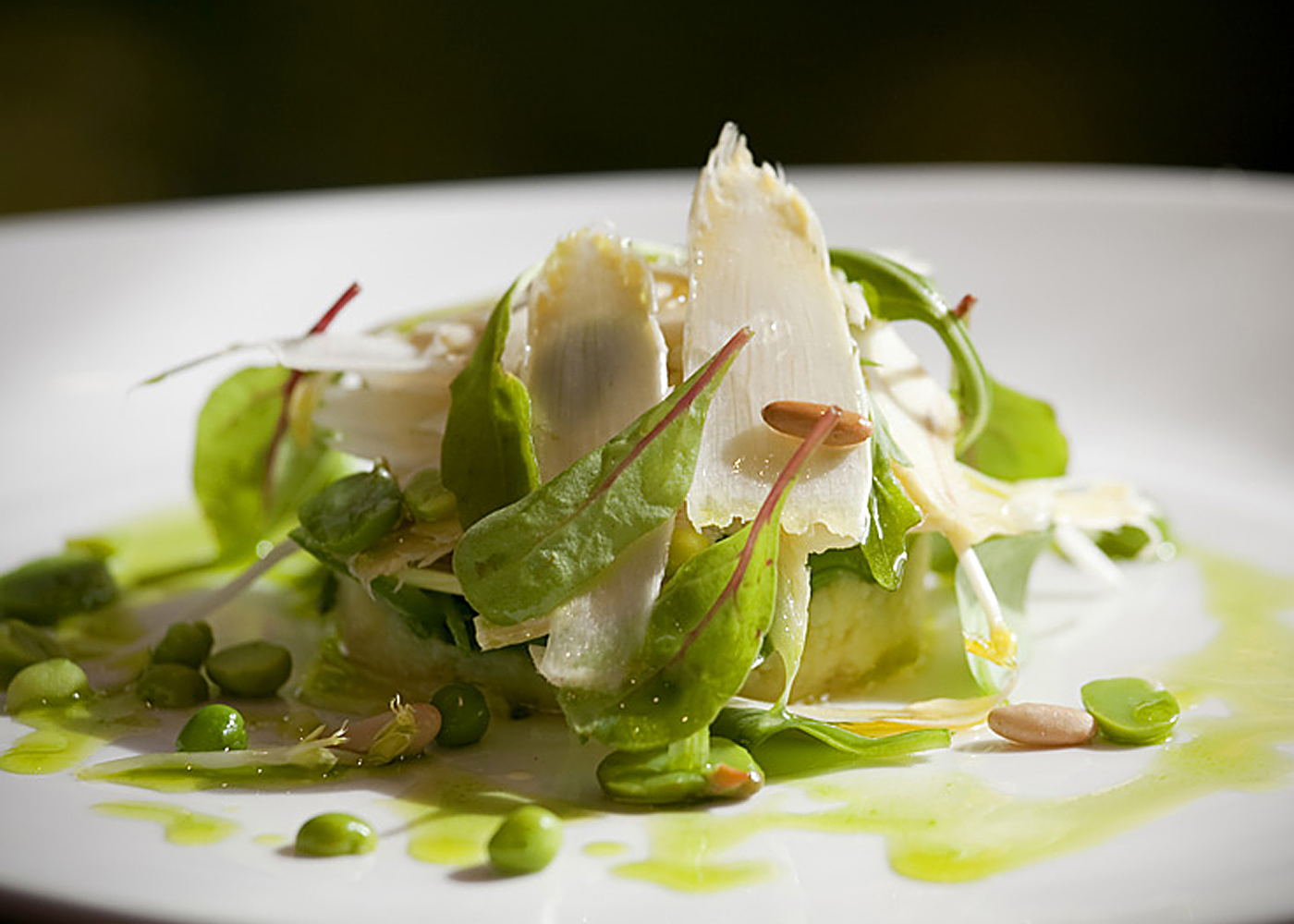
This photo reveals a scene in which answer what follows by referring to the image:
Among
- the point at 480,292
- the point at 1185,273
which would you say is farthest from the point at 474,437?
the point at 1185,273

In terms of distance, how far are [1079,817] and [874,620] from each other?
1.64 feet

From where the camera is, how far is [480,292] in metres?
3.47

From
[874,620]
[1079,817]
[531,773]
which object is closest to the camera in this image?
[1079,817]

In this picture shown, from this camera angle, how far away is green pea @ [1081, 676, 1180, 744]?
174cm

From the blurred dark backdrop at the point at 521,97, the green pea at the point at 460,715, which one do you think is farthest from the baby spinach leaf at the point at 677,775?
the blurred dark backdrop at the point at 521,97

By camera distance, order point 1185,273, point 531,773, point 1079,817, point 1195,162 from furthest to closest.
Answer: point 1195,162, point 1185,273, point 531,773, point 1079,817

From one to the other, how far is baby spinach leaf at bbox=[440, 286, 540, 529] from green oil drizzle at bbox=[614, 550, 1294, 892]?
0.42m

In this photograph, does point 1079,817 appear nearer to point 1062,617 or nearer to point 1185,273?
point 1062,617

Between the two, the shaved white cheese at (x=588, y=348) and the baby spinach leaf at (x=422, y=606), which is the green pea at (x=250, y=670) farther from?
the shaved white cheese at (x=588, y=348)

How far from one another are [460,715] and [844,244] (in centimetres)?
207

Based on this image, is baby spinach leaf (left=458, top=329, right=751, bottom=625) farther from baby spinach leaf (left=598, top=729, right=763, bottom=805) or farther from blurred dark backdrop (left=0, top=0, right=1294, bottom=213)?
blurred dark backdrop (left=0, top=0, right=1294, bottom=213)

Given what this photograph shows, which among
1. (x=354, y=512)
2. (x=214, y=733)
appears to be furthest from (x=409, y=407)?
(x=214, y=733)

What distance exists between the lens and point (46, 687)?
190 centimetres

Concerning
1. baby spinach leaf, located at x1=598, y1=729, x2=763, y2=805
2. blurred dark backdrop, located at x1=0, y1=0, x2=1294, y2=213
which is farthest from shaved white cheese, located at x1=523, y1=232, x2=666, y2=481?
blurred dark backdrop, located at x1=0, y1=0, x2=1294, y2=213
